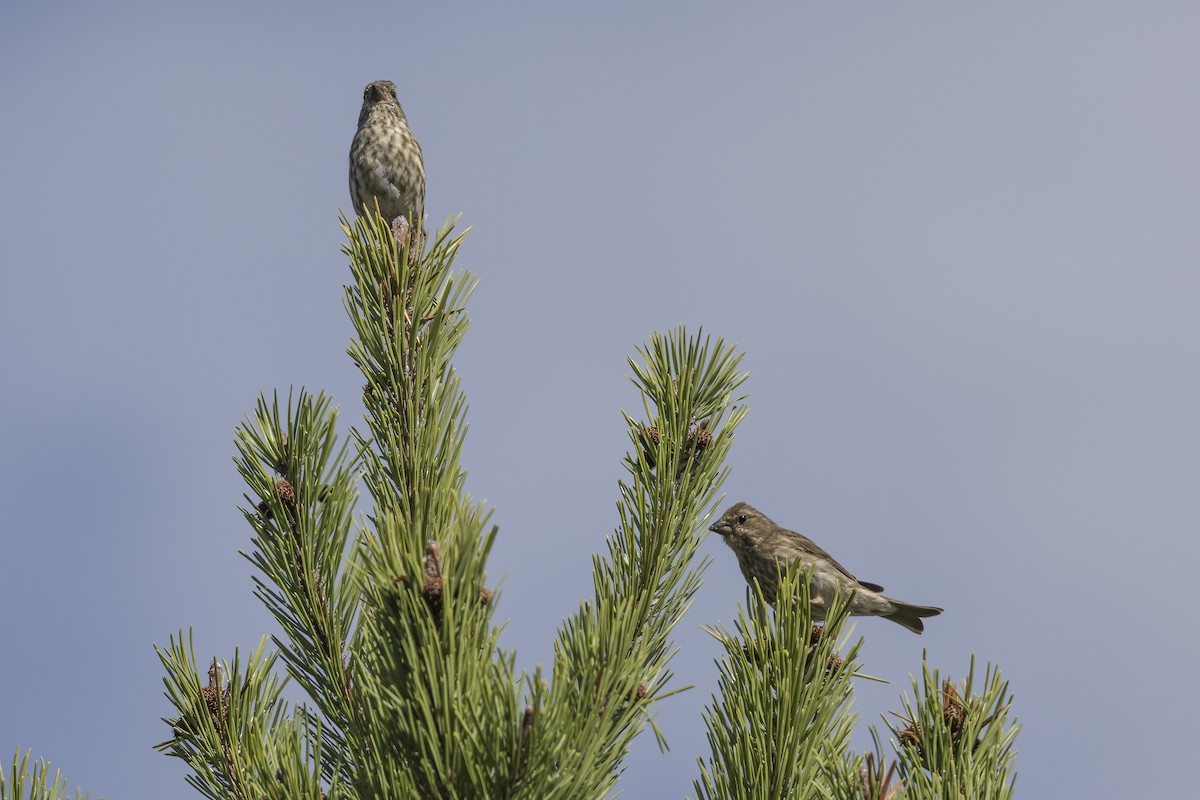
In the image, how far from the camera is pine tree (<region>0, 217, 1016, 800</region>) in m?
2.19

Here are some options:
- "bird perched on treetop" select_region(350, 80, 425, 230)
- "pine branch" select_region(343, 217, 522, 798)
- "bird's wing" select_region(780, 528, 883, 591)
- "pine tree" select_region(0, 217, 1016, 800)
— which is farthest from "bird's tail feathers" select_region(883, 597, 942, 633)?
"pine branch" select_region(343, 217, 522, 798)

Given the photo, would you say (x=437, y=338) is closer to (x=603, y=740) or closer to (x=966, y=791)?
(x=603, y=740)

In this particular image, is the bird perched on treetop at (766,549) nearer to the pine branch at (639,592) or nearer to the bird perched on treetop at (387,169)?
the pine branch at (639,592)

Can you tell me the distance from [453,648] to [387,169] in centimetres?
611

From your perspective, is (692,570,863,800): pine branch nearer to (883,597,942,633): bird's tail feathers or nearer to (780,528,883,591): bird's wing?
(780,528,883,591): bird's wing

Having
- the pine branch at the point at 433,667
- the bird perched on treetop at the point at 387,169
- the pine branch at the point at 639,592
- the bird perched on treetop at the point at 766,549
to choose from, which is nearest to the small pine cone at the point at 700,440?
the pine branch at the point at 639,592

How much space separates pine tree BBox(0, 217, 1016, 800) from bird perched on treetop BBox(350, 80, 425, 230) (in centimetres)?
458

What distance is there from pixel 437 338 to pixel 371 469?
1.39ft

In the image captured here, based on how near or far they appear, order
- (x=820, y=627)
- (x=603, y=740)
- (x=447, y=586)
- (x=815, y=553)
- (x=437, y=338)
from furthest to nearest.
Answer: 1. (x=815, y=553)
2. (x=437, y=338)
3. (x=820, y=627)
4. (x=603, y=740)
5. (x=447, y=586)

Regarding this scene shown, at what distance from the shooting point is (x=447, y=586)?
2.16 metres

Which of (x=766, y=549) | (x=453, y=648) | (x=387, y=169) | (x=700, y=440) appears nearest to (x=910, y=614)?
(x=766, y=549)

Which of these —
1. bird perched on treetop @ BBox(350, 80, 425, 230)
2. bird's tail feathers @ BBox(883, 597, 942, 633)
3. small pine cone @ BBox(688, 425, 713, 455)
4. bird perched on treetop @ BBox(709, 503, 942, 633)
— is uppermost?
bird perched on treetop @ BBox(350, 80, 425, 230)

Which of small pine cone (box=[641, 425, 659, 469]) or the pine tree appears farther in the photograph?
small pine cone (box=[641, 425, 659, 469])

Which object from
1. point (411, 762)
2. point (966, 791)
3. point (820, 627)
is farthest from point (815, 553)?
point (411, 762)
